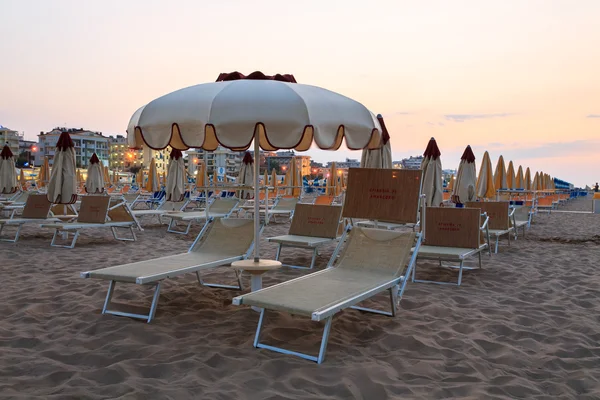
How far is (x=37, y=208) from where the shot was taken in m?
8.95

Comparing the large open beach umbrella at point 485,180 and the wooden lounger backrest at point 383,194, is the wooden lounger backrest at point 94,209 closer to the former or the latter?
the wooden lounger backrest at point 383,194

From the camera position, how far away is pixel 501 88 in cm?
3058

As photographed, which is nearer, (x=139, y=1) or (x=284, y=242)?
(x=284, y=242)

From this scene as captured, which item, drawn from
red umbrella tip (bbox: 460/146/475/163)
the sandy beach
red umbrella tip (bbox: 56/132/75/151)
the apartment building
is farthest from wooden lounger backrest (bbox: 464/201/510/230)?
the apartment building

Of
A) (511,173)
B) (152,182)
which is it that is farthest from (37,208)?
(511,173)

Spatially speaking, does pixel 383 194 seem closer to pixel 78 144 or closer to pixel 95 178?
pixel 95 178

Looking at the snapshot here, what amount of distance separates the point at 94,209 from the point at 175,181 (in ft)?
11.5

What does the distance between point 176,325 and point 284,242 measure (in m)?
2.83

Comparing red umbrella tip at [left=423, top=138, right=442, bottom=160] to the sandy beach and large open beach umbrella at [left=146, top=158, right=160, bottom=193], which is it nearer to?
the sandy beach

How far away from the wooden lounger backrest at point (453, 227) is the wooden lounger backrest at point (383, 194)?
5.21 ft

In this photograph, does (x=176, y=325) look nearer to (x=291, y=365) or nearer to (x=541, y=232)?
(x=291, y=365)

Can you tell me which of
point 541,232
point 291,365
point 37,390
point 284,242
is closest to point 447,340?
point 291,365

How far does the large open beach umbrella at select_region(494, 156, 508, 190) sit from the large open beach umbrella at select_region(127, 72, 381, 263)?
10.0 meters

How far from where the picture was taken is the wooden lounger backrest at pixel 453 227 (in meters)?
5.83
